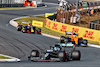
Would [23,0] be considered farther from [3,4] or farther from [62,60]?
Answer: [62,60]

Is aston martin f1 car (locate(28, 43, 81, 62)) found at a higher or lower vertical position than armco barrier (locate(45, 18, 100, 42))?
lower

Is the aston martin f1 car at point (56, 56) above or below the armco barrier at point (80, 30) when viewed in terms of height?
below

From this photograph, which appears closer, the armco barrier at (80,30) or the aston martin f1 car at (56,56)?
the aston martin f1 car at (56,56)

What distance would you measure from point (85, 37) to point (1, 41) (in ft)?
30.4

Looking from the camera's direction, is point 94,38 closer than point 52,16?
Yes

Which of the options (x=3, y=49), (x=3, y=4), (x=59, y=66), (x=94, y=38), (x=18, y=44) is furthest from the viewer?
(x=3, y=4)

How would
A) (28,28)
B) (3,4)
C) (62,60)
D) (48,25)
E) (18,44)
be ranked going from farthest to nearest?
(3,4) → (48,25) → (28,28) → (18,44) → (62,60)

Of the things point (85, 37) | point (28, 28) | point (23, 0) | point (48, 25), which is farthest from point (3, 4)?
point (85, 37)

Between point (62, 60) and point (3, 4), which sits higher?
point (3, 4)

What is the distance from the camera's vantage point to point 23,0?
2697 inches

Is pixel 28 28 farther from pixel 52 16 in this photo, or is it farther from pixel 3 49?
pixel 52 16

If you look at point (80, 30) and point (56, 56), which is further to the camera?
point (80, 30)

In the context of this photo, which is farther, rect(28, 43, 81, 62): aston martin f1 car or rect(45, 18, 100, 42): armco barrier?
rect(45, 18, 100, 42): armco barrier

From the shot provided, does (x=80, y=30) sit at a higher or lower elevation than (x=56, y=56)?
higher
